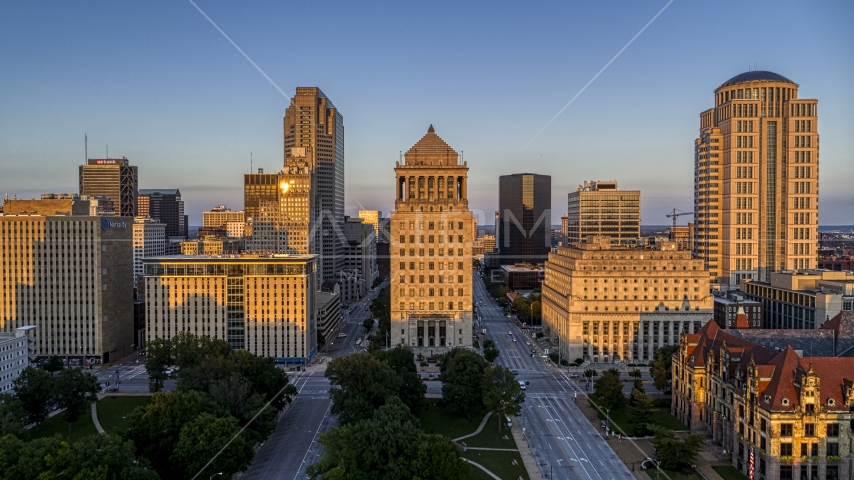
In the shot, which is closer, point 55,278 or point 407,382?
point 407,382

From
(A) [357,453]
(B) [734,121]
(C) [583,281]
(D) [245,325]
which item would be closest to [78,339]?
(D) [245,325]

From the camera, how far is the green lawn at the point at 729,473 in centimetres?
8869

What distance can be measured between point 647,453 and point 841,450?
27.8m

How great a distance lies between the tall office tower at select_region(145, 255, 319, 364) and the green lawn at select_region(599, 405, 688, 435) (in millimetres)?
85929

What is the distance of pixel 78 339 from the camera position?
529ft

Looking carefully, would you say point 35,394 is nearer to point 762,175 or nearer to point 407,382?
point 407,382

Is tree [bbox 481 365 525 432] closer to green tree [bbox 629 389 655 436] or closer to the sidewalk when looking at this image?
the sidewalk

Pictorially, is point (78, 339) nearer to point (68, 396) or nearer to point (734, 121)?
point (68, 396)

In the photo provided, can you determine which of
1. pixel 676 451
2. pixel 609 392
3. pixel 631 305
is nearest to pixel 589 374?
pixel 609 392

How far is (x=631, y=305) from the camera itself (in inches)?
6471

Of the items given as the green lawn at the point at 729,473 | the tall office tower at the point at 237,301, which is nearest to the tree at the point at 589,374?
the green lawn at the point at 729,473

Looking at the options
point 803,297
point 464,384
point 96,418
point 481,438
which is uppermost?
point 803,297

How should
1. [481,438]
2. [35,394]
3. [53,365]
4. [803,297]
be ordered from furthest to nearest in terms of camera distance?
[803,297]
[53,365]
[35,394]
[481,438]

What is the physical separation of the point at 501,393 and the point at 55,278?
130 m
